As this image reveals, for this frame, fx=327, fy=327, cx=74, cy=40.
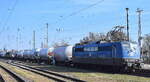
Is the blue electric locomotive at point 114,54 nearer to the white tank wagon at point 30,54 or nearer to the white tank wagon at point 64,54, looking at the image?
the white tank wagon at point 64,54

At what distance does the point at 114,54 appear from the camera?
107ft

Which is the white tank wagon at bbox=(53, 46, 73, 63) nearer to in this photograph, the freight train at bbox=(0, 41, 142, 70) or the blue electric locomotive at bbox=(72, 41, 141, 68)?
the freight train at bbox=(0, 41, 142, 70)

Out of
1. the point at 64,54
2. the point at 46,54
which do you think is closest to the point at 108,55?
the point at 64,54

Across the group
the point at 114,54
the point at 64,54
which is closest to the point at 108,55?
the point at 114,54

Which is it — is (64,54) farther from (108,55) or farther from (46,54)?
(108,55)

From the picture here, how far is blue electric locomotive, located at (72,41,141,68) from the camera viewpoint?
3141 cm

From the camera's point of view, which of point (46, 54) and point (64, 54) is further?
point (46, 54)

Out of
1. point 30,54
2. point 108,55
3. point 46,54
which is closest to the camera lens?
point 108,55

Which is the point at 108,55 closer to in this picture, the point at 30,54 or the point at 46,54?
the point at 46,54

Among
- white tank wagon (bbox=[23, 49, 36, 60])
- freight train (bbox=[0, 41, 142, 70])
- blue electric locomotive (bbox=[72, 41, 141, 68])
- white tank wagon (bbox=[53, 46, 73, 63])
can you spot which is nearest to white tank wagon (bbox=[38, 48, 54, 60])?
white tank wagon (bbox=[53, 46, 73, 63])

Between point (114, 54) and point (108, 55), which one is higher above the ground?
point (114, 54)

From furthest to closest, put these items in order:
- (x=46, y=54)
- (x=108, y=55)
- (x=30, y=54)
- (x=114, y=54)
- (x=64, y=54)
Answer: (x=30, y=54), (x=46, y=54), (x=64, y=54), (x=108, y=55), (x=114, y=54)

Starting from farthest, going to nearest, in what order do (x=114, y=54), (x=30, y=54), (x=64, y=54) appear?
(x=30, y=54) → (x=64, y=54) → (x=114, y=54)

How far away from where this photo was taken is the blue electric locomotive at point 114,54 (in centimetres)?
3141
